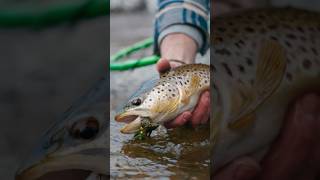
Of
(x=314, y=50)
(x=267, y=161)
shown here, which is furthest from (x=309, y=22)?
(x=267, y=161)

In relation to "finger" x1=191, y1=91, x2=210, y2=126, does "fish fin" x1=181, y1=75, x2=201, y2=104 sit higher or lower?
higher

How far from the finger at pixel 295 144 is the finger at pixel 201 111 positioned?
106mm

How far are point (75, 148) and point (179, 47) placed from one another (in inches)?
8.8

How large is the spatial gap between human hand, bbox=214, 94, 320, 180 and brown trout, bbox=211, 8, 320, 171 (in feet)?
0.04

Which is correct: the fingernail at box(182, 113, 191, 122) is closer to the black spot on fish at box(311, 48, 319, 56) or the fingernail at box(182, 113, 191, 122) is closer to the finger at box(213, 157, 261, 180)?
the finger at box(213, 157, 261, 180)

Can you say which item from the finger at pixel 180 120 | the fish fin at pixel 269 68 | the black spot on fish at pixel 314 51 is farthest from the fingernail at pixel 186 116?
the black spot on fish at pixel 314 51

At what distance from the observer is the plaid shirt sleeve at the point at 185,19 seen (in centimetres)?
80

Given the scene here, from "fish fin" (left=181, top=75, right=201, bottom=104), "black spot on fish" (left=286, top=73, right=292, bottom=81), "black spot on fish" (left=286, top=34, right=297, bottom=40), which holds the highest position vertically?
"black spot on fish" (left=286, top=34, right=297, bottom=40)

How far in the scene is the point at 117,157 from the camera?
744 millimetres

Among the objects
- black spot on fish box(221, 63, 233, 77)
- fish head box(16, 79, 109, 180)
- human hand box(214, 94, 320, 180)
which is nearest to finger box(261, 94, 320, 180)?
human hand box(214, 94, 320, 180)

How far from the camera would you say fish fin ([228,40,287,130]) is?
2.41 ft

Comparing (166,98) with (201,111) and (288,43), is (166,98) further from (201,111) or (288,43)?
(288,43)

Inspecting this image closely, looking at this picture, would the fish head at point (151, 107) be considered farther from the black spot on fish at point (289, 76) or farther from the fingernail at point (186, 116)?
the black spot on fish at point (289, 76)

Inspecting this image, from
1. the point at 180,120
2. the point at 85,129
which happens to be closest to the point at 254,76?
the point at 180,120
